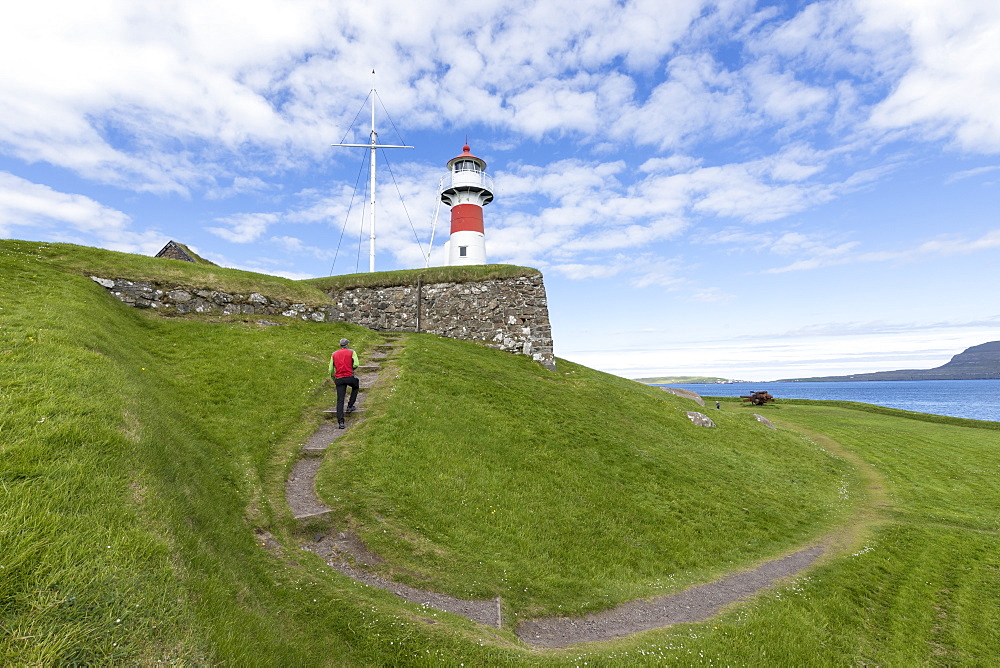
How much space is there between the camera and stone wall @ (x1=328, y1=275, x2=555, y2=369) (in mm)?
28453

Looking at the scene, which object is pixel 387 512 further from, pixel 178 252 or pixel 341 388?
pixel 178 252

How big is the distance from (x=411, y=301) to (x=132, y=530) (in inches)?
979

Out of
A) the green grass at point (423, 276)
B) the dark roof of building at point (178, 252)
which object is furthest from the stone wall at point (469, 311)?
the dark roof of building at point (178, 252)

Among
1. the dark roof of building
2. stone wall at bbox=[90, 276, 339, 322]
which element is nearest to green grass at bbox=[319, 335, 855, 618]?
stone wall at bbox=[90, 276, 339, 322]

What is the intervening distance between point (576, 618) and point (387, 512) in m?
5.04

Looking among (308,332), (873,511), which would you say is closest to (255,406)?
(308,332)

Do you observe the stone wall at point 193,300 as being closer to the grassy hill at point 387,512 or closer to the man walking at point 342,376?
the grassy hill at point 387,512

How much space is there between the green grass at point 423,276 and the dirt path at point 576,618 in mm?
16761

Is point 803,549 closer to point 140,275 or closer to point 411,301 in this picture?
point 411,301

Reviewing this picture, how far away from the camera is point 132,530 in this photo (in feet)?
17.1

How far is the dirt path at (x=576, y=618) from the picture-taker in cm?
820

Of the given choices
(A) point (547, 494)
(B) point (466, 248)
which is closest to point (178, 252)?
(B) point (466, 248)

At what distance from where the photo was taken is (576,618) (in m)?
8.80

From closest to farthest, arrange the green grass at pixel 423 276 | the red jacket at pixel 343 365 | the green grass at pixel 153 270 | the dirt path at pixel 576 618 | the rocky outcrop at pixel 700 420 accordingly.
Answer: the dirt path at pixel 576 618 < the red jacket at pixel 343 365 < the green grass at pixel 153 270 < the rocky outcrop at pixel 700 420 < the green grass at pixel 423 276
